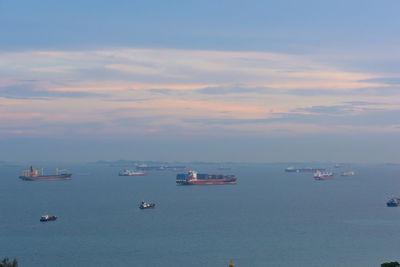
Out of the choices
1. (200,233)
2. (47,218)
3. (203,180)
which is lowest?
(200,233)

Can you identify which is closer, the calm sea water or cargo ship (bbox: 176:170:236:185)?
the calm sea water

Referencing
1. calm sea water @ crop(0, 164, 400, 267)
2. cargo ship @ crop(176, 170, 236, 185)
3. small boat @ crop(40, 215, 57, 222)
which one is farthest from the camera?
cargo ship @ crop(176, 170, 236, 185)

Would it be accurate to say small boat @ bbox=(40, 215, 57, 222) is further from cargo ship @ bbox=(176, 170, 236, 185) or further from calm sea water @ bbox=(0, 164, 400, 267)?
cargo ship @ bbox=(176, 170, 236, 185)

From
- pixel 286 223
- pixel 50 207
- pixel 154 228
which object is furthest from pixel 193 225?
pixel 50 207

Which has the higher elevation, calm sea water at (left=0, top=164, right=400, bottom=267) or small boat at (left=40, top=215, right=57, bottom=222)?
small boat at (left=40, top=215, right=57, bottom=222)

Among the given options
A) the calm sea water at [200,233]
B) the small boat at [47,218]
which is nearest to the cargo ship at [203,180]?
the calm sea water at [200,233]

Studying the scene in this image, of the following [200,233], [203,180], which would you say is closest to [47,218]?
[200,233]

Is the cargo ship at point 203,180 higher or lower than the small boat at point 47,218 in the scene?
higher

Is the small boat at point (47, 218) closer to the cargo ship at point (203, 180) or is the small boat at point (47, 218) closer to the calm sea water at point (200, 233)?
the calm sea water at point (200, 233)

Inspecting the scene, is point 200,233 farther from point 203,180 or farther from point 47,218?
point 203,180

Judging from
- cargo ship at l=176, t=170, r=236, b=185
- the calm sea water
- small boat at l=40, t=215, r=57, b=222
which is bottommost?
the calm sea water

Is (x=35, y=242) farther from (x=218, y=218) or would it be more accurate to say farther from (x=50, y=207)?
(x=50, y=207)

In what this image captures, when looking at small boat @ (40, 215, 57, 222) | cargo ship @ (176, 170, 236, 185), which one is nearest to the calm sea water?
small boat @ (40, 215, 57, 222)
